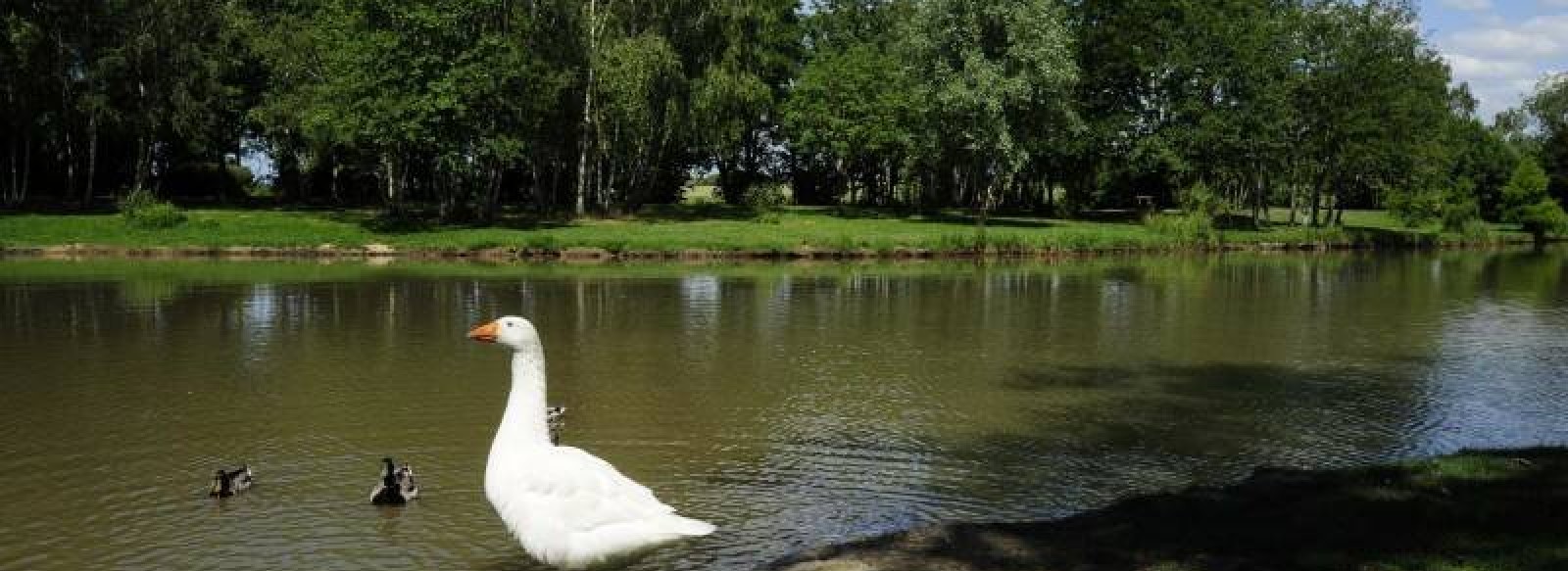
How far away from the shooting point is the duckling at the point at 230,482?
12602 mm

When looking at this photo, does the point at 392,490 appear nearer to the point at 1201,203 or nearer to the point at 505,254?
the point at 505,254

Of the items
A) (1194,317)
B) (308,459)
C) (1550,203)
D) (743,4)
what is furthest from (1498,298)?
(1550,203)

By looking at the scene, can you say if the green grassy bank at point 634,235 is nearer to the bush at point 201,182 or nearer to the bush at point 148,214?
the bush at point 148,214

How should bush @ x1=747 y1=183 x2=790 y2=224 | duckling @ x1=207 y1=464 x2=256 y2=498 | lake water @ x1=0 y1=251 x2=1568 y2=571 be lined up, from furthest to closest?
bush @ x1=747 y1=183 x2=790 y2=224 → duckling @ x1=207 y1=464 x2=256 y2=498 → lake water @ x1=0 y1=251 x2=1568 y2=571

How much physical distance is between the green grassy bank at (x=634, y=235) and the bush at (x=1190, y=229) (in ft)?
0.25

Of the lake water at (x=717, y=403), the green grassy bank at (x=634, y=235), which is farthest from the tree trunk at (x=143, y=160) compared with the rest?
the lake water at (x=717, y=403)

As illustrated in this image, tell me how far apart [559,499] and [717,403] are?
915cm

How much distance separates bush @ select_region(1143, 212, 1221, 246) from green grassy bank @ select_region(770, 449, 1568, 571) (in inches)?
2136

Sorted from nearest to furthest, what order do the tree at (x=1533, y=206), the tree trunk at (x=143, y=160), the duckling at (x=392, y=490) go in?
the duckling at (x=392, y=490)
the tree trunk at (x=143, y=160)
the tree at (x=1533, y=206)

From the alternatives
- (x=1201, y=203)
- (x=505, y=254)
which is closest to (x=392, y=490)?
(x=505, y=254)

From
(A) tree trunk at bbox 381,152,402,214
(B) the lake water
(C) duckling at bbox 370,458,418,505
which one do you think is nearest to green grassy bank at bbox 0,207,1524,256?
(A) tree trunk at bbox 381,152,402,214

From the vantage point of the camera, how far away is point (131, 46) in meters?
59.1

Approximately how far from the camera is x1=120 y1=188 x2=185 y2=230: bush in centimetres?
5328

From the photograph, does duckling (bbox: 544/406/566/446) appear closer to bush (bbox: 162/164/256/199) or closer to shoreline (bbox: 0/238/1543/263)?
shoreline (bbox: 0/238/1543/263)
